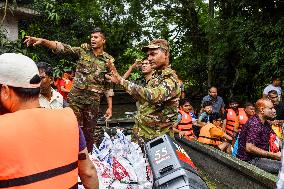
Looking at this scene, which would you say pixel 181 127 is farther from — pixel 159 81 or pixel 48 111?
pixel 48 111

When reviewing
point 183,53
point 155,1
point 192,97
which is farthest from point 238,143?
point 155,1

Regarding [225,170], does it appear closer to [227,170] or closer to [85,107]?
[227,170]

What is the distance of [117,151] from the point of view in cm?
477

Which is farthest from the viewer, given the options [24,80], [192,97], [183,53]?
[183,53]

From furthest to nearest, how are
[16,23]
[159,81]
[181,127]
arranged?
[16,23] < [181,127] < [159,81]

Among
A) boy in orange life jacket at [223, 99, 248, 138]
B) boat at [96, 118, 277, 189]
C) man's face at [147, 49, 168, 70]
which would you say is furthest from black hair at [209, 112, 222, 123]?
man's face at [147, 49, 168, 70]

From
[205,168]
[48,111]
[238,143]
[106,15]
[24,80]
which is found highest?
[106,15]

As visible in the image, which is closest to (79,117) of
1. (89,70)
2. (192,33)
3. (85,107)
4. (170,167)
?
(85,107)

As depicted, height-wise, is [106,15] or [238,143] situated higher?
[106,15]

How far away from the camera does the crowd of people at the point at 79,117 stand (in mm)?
1911

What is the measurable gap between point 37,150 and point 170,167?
1.53m

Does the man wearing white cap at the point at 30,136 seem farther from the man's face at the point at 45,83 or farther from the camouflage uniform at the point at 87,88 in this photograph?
the camouflage uniform at the point at 87,88

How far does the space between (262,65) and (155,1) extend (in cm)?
841

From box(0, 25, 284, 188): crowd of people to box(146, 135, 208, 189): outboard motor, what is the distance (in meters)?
0.49
